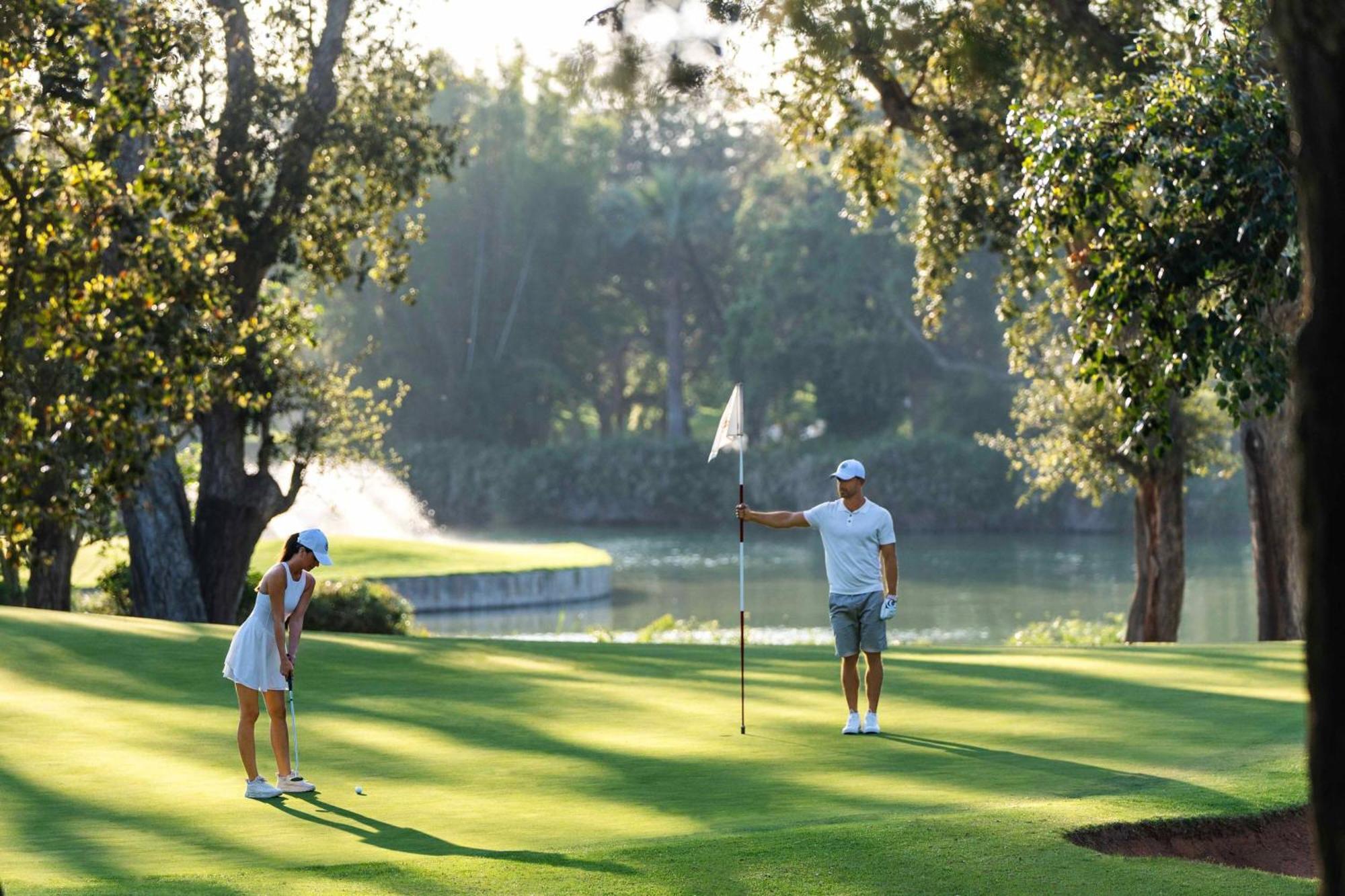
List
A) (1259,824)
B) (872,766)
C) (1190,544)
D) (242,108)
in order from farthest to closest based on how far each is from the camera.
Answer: (1190,544) → (242,108) → (872,766) → (1259,824)

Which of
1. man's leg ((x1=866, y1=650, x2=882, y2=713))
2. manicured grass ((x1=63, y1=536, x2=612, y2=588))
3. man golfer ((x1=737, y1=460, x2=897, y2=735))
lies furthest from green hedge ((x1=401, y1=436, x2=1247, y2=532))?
man golfer ((x1=737, y1=460, x2=897, y2=735))

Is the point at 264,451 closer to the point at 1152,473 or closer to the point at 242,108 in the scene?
the point at 242,108

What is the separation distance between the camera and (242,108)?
2688 cm

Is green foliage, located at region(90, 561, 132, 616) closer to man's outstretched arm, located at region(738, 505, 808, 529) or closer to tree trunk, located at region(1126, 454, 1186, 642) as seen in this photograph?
tree trunk, located at region(1126, 454, 1186, 642)

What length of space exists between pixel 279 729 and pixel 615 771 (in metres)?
2.09

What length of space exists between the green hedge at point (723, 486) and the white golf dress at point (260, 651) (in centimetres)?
6681

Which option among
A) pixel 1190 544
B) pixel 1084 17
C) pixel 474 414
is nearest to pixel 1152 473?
pixel 1084 17

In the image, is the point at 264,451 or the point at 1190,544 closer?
the point at 264,451

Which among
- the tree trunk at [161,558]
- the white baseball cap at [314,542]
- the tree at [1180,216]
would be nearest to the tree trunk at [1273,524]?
the tree at [1180,216]

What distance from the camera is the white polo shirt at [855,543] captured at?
12.3m

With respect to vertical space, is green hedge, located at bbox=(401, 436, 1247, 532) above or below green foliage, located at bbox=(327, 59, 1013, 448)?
below

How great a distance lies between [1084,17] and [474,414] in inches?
2555

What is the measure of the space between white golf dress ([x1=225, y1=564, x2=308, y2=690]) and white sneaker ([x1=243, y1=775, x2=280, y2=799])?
1.77 ft

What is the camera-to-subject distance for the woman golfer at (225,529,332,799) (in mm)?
10078
